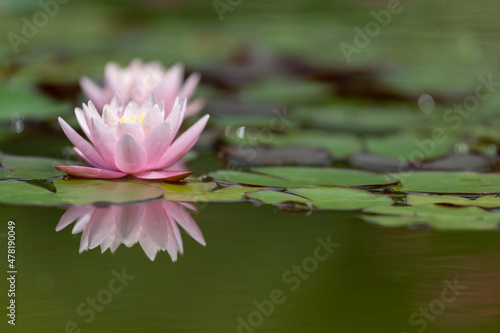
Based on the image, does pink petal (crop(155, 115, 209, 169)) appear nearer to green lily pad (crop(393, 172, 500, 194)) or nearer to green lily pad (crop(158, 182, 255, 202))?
green lily pad (crop(158, 182, 255, 202))

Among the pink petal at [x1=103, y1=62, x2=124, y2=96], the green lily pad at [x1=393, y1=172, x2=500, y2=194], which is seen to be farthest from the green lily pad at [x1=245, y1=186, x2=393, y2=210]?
the pink petal at [x1=103, y1=62, x2=124, y2=96]

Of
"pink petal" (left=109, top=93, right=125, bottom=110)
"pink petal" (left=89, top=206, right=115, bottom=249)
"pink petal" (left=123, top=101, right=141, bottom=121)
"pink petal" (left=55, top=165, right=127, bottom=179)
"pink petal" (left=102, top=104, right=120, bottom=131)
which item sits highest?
"pink petal" (left=109, top=93, right=125, bottom=110)

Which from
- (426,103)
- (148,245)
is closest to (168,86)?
(148,245)

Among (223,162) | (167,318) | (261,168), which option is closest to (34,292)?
(167,318)

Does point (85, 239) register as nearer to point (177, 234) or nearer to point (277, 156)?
point (177, 234)

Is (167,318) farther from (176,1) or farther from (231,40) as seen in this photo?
(176,1)

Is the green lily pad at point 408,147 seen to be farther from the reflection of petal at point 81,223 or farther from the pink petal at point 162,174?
the reflection of petal at point 81,223
